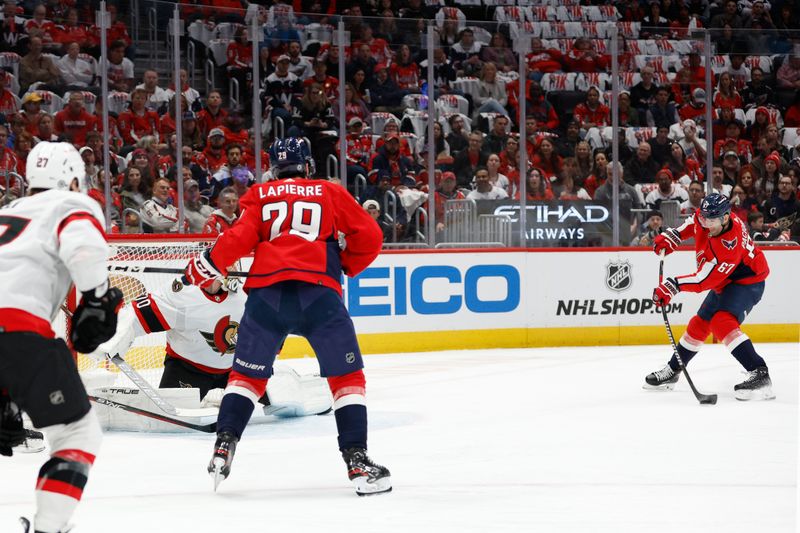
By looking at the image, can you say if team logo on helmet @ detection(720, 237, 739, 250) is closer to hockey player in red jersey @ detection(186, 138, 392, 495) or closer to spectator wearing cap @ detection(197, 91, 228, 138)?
hockey player in red jersey @ detection(186, 138, 392, 495)

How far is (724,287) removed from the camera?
21.3 feet

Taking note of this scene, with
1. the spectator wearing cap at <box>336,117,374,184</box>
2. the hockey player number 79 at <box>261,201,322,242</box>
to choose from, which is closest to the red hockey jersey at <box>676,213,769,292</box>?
the hockey player number 79 at <box>261,201,322,242</box>

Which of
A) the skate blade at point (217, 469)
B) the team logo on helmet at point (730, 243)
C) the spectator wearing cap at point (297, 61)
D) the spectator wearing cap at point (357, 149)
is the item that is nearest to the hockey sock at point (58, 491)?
the skate blade at point (217, 469)

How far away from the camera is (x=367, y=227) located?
4.12 meters

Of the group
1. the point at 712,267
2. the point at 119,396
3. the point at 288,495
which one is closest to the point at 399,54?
the point at 712,267

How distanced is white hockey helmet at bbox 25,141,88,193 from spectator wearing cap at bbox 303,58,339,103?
630 centimetres

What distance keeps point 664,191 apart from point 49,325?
7.60 m

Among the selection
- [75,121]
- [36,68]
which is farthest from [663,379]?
[36,68]

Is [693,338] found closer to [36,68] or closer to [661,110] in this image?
[661,110]

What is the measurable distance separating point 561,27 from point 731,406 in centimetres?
599

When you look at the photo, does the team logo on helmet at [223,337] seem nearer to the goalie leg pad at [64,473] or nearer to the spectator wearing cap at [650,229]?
the goalie leg pad at [64,473]

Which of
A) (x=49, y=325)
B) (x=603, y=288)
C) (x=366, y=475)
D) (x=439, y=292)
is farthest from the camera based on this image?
(x=603, y=288)

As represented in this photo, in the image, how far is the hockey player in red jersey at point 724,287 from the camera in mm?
6281

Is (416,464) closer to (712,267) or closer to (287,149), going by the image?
(287,149)
